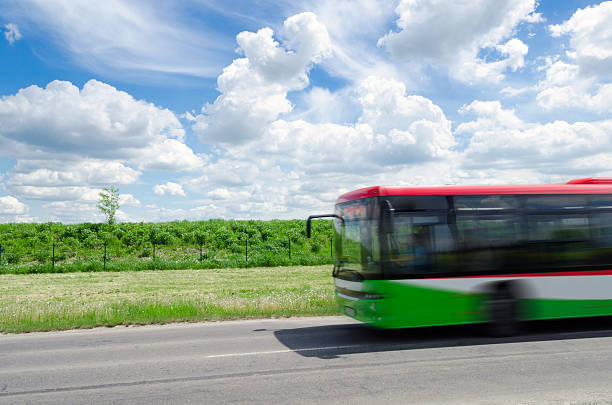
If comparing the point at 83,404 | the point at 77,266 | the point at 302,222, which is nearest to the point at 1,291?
the point at 77,266

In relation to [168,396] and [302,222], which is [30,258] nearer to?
[302,222]

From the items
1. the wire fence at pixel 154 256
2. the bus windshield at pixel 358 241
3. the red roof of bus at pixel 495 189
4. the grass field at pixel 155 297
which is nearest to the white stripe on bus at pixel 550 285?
the bus windshield at pixel 358 241

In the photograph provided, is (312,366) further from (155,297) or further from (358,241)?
(155,297)

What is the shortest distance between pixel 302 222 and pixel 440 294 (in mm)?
43046

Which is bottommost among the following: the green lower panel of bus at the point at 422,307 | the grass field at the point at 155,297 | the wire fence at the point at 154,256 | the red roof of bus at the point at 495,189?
the grass field at the point at 155,297

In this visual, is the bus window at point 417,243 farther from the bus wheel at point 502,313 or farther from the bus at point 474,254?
the bus wheel at point 502,313

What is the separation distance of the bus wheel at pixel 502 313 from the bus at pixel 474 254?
0.06 feet

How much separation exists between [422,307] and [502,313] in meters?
1.64

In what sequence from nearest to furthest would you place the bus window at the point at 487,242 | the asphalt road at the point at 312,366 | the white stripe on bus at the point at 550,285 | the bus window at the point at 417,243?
the asphalt road at the point at 312,366, the bus window at the point at 417,243, the white stripe on bus at the point at 550,285, the bus window at the point at 487,242

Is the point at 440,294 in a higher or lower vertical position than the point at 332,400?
higher

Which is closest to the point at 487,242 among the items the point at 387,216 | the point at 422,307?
the point at 422,307

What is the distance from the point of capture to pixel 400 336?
9.11 metres

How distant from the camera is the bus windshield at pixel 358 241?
27.2ft

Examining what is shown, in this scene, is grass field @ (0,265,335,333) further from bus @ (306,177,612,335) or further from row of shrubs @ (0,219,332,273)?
bus @ (306,177,612,335)
